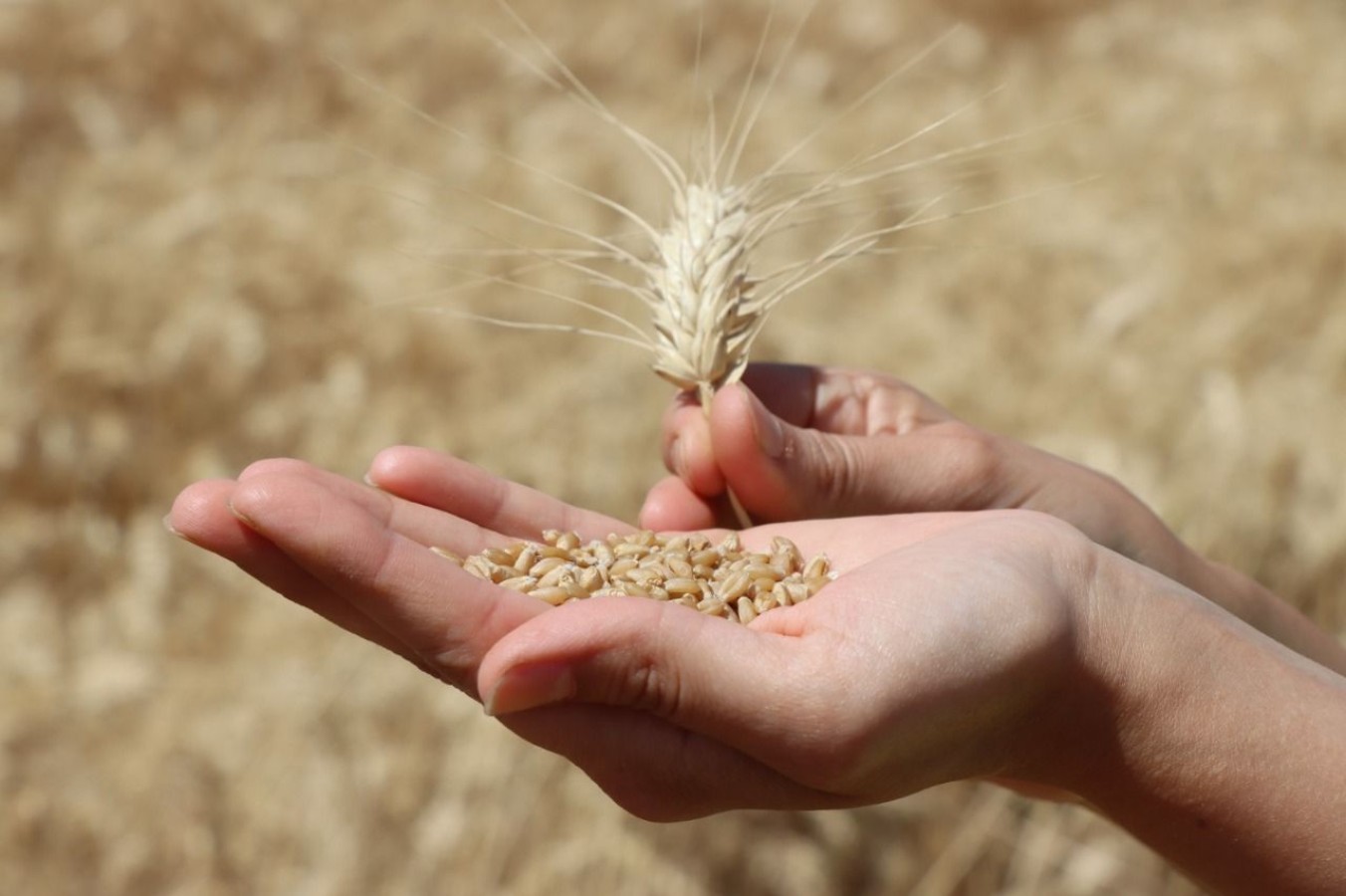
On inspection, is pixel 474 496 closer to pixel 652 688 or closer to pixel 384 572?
pixel 384 572

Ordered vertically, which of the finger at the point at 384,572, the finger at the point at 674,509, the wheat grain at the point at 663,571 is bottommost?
the finger at the point at 384,572

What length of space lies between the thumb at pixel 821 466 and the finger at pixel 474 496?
29 cm

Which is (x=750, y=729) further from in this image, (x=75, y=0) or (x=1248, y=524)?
(x=75, y=0)

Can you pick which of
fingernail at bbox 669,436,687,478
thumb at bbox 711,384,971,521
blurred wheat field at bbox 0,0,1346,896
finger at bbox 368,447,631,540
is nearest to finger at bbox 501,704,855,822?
finger at bbox 368,447,631,540

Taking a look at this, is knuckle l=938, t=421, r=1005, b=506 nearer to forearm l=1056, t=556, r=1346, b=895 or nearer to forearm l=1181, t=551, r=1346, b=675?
forearm l=1181, t=551, r=1346, b=675

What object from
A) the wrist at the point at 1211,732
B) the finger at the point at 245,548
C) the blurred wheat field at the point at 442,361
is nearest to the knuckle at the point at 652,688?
the finger at the point at 245,548

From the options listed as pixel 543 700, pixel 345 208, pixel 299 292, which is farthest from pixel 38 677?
pixel 543 700

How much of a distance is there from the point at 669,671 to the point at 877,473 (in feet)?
3.22

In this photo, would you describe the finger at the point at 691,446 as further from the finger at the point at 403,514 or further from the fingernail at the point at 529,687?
the fingernail at the point at 529,687

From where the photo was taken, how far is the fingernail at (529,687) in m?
1.51

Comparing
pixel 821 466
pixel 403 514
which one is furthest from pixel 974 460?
pixel 403 514

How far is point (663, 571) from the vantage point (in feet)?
7.00

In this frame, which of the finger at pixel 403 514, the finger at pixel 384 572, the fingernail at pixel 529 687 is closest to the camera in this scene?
the fingernail at pixel 529 687

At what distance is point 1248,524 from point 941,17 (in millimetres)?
3646
